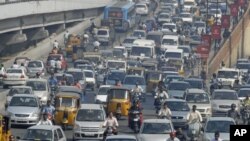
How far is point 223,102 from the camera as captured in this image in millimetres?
53656

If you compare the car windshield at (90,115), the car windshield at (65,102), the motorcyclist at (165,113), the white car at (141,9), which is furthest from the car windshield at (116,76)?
the white car at (141,9)

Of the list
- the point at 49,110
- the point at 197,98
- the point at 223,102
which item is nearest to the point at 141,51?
the point at 223,102

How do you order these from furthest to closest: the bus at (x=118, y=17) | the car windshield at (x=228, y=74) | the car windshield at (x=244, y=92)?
the bus at (x=118, y=17) < the car windshield at (x=228, y=74) < the car windshield at (x=244, y=92)

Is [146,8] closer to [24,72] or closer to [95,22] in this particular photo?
[95,22]

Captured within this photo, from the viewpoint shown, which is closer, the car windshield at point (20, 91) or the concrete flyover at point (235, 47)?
the car windshield at point (20, 91)

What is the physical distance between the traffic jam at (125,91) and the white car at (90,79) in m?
0.07

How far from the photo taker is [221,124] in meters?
40.9

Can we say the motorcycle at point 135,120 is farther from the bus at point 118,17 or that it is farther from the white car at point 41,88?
the bus at point 118,17

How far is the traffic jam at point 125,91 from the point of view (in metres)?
41.6

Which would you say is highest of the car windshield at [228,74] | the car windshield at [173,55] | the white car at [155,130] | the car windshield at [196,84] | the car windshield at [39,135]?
the car windshield at [39,135]

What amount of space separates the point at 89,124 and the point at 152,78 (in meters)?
22.6

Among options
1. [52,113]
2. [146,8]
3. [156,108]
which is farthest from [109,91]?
[146,8]

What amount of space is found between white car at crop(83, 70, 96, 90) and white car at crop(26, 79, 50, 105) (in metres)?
10.3

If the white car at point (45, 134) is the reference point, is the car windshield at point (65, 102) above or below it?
below
